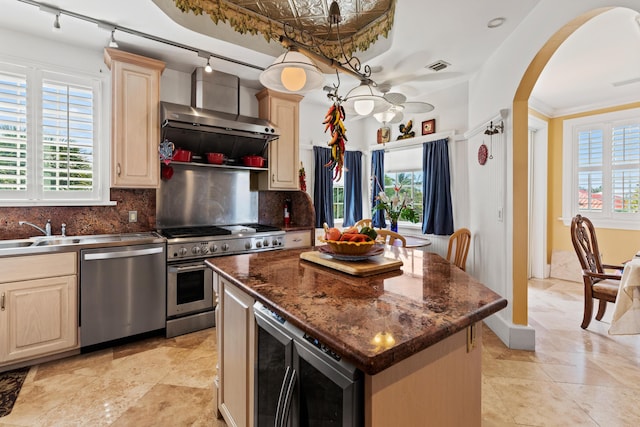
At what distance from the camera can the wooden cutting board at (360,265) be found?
1.48m

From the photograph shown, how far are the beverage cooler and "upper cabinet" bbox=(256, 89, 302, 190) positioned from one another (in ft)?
8.84

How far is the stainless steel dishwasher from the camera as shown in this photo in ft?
8.30

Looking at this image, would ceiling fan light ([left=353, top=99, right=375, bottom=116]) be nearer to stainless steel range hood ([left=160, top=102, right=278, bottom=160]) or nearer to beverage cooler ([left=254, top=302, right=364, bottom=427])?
beverage cooler ([left=254, top=302, right=364, bottom=427])

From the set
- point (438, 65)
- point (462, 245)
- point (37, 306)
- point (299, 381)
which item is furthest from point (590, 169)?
point (37, 306)

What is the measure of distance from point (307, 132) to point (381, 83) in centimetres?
131

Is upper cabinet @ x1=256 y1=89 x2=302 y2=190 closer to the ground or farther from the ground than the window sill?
farther from the ground

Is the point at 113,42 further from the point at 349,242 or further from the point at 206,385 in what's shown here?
the point at 206,385

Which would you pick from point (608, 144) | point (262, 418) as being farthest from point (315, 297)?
point (608, 144)

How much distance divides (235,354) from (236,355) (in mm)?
15

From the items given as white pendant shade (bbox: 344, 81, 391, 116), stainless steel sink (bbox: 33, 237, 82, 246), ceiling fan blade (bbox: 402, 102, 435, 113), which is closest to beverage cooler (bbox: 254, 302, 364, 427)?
white pendant shade (bbox: 344, 81, 391, 116)

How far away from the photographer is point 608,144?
4.48m

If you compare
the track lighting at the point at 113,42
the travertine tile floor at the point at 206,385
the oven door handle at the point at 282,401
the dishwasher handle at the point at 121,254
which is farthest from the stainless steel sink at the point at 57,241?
the oven door handle at the point at 282,401

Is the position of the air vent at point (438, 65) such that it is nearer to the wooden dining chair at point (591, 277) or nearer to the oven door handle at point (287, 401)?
the wooden dining chair at point (591, 277)

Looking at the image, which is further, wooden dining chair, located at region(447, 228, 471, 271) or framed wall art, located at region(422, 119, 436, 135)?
framed wall art, located at region(422, 119, 436, 135)
